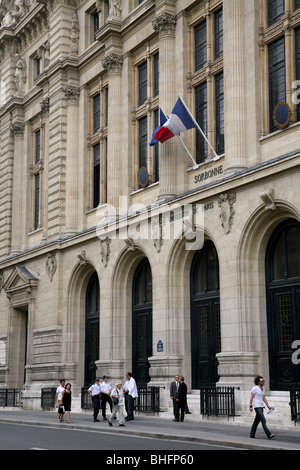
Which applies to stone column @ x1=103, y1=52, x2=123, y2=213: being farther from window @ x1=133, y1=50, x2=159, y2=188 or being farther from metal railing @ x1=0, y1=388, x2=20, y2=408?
metal railing @ x1=0, y1=388, x2=20, y2=408

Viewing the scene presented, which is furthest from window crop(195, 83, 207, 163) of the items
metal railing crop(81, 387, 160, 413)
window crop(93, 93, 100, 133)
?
metal railing crop(81, 387, 160, 413)

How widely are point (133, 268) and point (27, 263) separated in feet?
35.3

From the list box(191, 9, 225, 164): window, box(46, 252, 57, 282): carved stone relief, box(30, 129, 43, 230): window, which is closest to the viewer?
box(191, 9, 225, 164): window

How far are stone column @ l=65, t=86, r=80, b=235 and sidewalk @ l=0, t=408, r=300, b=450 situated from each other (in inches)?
508

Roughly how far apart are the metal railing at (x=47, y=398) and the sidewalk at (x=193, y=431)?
7.41 metres

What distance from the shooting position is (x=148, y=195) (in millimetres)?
34688

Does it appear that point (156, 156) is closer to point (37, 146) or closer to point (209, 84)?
point (209, 84)

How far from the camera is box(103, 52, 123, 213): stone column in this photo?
1451 inches

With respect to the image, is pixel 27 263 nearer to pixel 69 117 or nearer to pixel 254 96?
pixel 69 117

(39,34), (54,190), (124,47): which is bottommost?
(54,190)

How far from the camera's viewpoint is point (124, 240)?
1379 inches

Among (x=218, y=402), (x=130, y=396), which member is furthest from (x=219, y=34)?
(x=130, y=396)

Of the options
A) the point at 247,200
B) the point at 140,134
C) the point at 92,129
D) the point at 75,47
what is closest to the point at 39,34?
the point at 75,47

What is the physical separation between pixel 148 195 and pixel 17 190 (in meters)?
15.3
